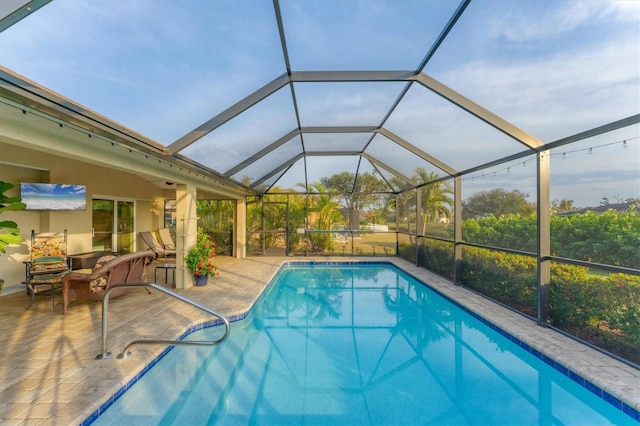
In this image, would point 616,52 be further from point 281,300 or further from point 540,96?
point 281,300

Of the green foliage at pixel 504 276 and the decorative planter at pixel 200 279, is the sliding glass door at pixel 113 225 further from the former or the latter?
the green foliage at pixel 504 276

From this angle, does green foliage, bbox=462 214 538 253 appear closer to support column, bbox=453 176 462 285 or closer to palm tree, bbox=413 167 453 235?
support column, bbox=453 176 462 285

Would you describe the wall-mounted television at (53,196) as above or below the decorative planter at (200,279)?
above

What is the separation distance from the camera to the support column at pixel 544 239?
4777 millimetres

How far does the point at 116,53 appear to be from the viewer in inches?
120

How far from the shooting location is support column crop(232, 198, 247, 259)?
479 inches

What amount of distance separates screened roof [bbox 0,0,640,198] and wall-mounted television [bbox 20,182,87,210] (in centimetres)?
346

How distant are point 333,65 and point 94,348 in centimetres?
517

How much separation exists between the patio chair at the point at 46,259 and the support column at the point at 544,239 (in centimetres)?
840

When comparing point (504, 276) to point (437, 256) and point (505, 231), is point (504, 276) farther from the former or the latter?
point (437, 256)

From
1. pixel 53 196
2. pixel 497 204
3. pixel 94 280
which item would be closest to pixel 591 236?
pixel 497 204

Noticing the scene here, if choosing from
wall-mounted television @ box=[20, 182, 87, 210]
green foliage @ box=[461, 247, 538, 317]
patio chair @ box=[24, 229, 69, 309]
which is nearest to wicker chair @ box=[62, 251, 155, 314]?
A: patio chair @ box=[24, 229, 69, 309]

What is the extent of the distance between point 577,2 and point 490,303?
4955 mm

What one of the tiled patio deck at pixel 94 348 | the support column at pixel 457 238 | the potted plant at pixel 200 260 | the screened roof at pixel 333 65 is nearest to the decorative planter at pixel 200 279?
the potted plant at pixel 200 260
